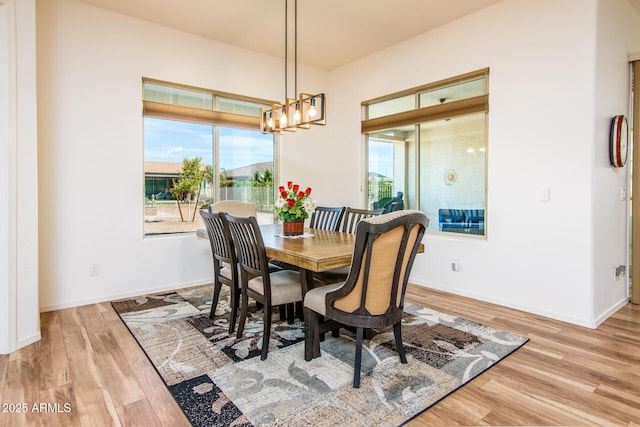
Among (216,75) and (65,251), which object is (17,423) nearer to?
(65,251)

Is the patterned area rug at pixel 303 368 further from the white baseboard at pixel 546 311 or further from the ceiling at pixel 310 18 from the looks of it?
the ceiling at pixel 310 18

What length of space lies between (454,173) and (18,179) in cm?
397

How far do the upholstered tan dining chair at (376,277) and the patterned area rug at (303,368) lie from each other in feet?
0.73

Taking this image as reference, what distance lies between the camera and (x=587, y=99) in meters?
3.00

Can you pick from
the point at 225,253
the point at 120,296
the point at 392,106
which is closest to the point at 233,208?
the point at 225,253

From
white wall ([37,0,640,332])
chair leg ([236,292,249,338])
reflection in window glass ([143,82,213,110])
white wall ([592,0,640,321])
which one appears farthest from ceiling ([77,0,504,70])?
chair leg ([236,292,249,338])

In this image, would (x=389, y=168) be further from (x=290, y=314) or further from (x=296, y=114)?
(x=290, y=314)

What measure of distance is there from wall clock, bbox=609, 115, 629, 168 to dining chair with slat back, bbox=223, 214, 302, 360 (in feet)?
9.69

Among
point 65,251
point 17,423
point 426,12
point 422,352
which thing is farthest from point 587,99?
point 65,251

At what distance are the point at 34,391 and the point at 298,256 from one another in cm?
165

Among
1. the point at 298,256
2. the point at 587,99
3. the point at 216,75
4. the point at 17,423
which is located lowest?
the point at 17,423

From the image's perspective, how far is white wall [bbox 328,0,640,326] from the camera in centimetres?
304

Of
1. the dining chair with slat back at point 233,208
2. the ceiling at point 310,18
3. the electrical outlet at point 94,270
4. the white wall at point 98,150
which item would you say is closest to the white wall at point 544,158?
the ceiling at point 310,18

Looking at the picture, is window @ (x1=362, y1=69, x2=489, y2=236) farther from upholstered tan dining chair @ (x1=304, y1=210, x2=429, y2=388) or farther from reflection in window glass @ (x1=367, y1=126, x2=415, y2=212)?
upholstered tan dining chair @ (x1=304, y1=210, x2=429, y2=388)
